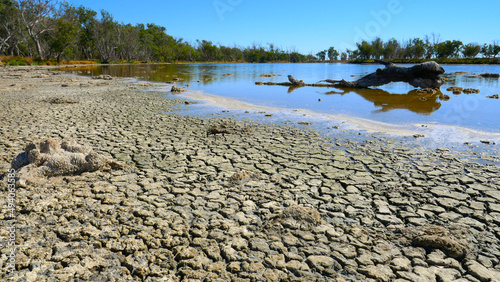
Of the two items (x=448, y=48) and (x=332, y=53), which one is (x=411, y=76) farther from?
(x=332, y=53)

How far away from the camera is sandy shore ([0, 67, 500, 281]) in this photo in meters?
3.64

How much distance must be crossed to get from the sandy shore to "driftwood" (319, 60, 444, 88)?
18547mm

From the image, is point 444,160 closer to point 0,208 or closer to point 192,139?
point 192,139

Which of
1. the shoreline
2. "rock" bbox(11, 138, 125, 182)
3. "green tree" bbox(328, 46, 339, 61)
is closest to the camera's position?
"rock" bbox(11, 138, 125, 182)

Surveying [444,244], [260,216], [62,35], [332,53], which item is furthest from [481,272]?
[332,53]

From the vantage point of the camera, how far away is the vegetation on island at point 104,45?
60.2 m

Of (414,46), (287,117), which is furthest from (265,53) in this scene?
(287,117)

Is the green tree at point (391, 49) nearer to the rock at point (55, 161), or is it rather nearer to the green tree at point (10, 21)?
the green tree at point (10, 21)

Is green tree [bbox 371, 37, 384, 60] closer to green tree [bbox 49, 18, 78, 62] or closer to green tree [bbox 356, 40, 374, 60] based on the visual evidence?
green tree [bbox 356, 40, 374, 60]

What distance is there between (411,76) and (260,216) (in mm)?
24436

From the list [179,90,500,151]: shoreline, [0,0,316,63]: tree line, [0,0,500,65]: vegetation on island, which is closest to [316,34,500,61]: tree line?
[0,0,500,65]: vegetation on island

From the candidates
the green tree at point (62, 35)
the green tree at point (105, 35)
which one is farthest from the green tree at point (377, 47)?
the green tree at point (62, 35)

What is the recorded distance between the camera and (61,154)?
246 inches

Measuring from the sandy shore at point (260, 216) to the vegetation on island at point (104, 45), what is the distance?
6400 cm
